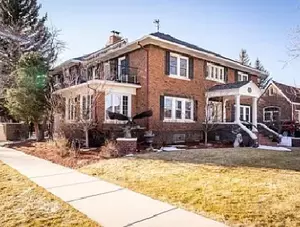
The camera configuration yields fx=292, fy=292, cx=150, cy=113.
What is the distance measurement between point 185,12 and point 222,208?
879cm

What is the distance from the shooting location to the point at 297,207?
5578 millimetres

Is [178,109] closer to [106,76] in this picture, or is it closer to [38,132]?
[106,76]

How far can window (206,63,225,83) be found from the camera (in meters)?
21.3

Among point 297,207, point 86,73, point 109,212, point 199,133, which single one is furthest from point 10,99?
point 297,207

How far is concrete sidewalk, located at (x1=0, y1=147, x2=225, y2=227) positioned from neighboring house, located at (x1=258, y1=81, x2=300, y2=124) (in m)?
28.8

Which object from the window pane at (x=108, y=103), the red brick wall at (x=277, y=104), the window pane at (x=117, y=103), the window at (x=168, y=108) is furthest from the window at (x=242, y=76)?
the window pane at (x=108, y=103)

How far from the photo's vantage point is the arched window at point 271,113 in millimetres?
34094

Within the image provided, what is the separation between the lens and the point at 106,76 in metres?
18.5

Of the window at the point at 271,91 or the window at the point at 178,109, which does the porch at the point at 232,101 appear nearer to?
the window at the point at 178,109

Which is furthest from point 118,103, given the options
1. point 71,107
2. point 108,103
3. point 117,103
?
point 71,107

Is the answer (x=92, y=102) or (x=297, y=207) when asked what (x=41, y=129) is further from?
(x=297, y=207)

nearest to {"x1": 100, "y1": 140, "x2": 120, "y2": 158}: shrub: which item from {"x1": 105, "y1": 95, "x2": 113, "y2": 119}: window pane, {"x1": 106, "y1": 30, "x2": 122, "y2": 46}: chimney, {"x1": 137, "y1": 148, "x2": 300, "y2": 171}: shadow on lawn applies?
{"x1": 137, "y1": 148, "x2": 300, "y2": 171}: shadow on lawn

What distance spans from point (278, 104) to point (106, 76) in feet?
78.0

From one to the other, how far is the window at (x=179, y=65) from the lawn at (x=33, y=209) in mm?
12853
